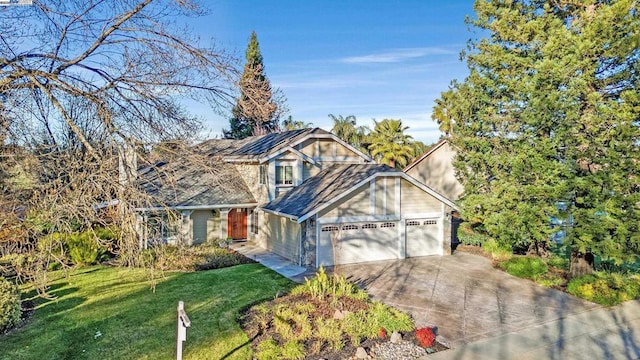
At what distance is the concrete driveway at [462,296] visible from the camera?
10781 millimetres

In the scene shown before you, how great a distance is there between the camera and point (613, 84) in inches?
559

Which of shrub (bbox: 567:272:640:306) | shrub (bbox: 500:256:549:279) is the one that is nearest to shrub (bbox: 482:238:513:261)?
shrub (bbox: 500:256:549:279)

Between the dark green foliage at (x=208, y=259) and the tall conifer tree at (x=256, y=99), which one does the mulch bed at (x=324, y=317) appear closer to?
the dark green foliage at (x=208, y=259)

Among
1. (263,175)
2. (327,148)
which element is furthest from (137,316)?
(327,148)

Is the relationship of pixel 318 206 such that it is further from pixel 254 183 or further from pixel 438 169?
pixel 438 169

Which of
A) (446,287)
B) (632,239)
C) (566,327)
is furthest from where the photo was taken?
(446,287)

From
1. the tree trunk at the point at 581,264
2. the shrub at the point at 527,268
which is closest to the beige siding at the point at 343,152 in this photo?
the shrub at the point at 527,268

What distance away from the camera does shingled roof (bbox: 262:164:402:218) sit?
54.3 feet

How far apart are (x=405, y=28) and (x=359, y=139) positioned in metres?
24.1

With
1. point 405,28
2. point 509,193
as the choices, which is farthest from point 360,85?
point 509,193

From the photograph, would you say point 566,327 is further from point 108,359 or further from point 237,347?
point 108,359

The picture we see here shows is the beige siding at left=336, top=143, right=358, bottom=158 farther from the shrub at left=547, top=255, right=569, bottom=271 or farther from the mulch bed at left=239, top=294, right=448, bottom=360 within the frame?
the mulch bed at left=239, top=294, right=448, bottom=360

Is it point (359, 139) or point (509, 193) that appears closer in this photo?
point (509, 193)

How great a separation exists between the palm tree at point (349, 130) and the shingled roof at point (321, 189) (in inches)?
904
